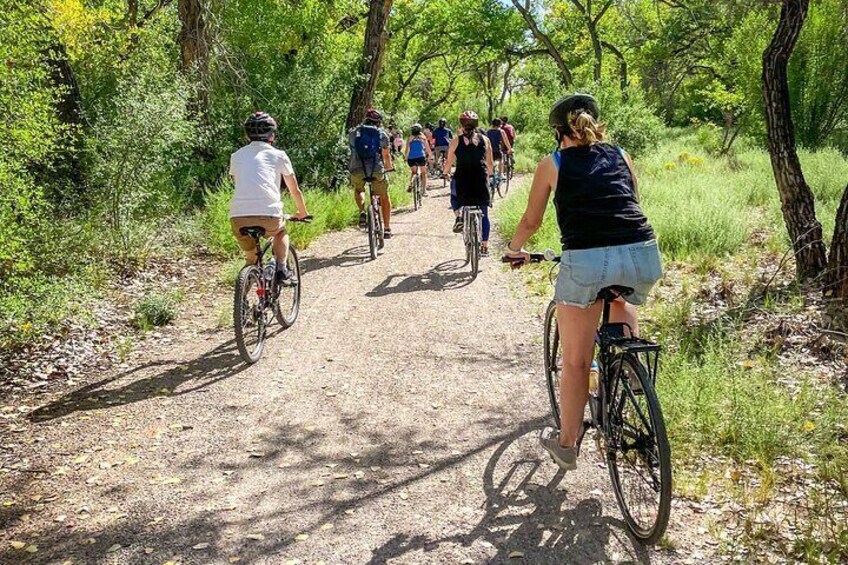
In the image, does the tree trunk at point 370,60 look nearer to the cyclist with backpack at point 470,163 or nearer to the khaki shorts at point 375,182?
the khaki shorts at point 375,182

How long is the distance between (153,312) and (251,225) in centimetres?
200

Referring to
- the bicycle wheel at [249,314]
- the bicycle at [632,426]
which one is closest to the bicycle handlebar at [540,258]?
the bicycle at [632,426]

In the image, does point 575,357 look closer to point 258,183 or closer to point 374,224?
point 258,183

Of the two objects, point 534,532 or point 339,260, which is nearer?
point 534,532

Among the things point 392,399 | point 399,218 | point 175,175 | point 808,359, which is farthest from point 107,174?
point 808,359

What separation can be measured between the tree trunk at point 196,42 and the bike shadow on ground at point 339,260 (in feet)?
12.5

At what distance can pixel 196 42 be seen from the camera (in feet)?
40.3

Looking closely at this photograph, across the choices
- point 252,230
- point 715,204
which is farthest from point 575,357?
point 715,204

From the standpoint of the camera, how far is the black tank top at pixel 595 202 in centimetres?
329

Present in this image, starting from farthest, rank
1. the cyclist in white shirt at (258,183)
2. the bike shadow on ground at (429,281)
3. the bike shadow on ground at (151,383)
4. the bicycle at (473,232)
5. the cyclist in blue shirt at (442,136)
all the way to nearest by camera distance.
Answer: the cyclist in blue shirt at (442,136) → the bicycle at (473,232) → the bike shadow on ground at (429,281) → the cyclist in white shirt at (258,183) → the bike shadow on ground at (151,383)

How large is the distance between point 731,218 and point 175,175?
9.70 metres

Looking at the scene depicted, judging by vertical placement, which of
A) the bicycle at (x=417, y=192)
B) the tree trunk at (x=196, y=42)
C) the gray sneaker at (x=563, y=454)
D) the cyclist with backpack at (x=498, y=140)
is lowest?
the gray sneaker at (x=563, y=454)

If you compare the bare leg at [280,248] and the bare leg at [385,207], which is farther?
the bare leg at [385,207]

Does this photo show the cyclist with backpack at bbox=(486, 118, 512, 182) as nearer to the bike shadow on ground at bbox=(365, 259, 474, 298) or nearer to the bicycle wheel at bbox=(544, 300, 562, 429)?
the bike shadow on ground at bbox=(365, 259, 474, 298)
